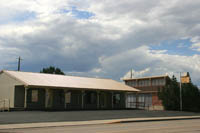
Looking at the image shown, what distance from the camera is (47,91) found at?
32.5m

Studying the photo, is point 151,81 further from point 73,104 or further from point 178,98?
point 73,104

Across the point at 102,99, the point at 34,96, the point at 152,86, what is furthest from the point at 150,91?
the point at 34,96

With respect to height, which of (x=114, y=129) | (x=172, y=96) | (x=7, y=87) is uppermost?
(x=7, y=87)

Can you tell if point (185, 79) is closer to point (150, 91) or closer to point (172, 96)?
point (172, 96)

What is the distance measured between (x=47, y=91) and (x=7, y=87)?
4996 millimetres

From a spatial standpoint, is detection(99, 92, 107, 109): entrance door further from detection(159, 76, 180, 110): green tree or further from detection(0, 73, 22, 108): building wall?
detection(0, 73, 22, 108): building wall

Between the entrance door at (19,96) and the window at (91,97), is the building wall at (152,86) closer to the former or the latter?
the window at (91,97)

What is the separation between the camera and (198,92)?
41.7 meters

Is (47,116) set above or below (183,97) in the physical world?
below

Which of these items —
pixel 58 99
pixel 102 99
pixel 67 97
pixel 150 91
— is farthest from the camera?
pixel 150 91

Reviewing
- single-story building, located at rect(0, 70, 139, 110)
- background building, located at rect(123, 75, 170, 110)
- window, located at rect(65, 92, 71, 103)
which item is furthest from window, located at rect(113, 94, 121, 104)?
window, located at rect(65, 92, 71, 103)

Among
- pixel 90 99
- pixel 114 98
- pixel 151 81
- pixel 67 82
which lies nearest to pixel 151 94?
pixel 151 81

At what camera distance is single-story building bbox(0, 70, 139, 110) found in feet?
104

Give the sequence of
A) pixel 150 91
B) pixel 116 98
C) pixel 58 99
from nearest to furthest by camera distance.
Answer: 1. pixel 58 99
2. pixel 116 98
3. pixel 150 91
